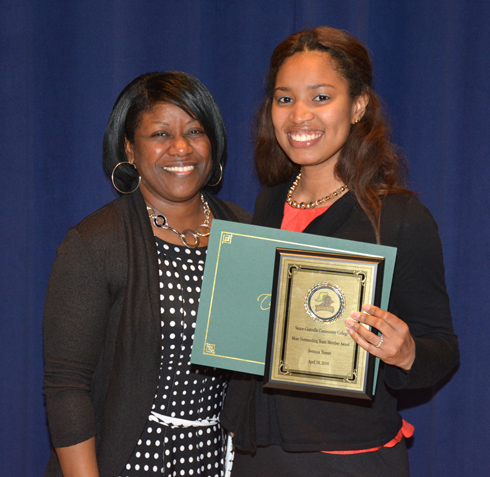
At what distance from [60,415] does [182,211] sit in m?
0.76

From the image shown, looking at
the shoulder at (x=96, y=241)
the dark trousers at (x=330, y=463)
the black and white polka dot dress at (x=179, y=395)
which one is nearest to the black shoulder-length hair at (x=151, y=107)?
the shoulder at (x=96, y=241)

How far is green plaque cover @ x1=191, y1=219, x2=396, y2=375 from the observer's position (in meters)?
1.45

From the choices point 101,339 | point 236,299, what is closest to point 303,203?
point 236,299

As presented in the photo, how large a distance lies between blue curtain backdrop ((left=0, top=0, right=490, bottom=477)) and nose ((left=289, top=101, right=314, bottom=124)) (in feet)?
2.53

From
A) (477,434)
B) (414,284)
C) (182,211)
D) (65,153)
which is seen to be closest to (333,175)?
(414,284)

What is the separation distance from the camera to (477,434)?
2285mm

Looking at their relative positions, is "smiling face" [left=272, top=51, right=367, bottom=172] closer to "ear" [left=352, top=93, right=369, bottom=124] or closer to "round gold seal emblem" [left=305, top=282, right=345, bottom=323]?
"ear" [left=352, top=93, right=369, bottom=124]

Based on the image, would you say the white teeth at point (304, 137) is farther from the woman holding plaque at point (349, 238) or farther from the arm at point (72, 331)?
the arm at point (72, 331)

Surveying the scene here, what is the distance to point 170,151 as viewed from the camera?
181 cm

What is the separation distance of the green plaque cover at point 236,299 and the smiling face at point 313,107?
33cm

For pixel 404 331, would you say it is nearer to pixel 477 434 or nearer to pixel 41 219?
pixel 477 434

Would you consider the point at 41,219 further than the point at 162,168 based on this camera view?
Yes

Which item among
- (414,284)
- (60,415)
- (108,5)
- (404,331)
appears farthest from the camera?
(108,5)

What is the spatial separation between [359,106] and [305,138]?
0.20 m
